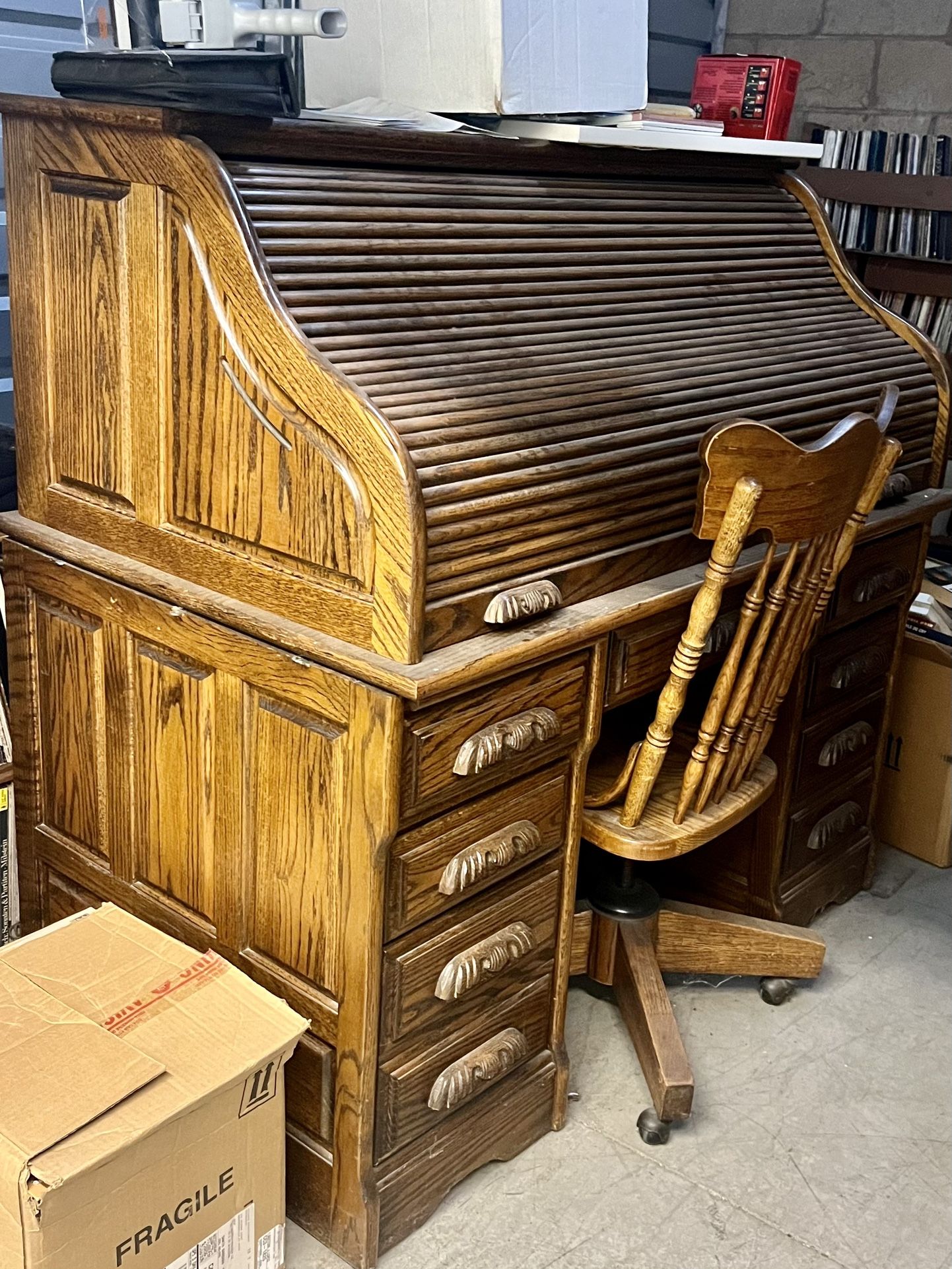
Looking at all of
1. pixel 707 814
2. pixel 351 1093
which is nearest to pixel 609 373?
pixel 707 814

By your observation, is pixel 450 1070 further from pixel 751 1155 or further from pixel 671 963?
pixel 671 963

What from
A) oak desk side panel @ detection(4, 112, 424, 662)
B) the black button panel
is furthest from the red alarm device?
oak desk side panel @ detection(4, 112, 424, 662)

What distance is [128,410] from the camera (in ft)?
5.81

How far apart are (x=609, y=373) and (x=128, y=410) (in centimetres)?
68

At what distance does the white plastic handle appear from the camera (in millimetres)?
1568

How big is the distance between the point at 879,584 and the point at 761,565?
719 mm

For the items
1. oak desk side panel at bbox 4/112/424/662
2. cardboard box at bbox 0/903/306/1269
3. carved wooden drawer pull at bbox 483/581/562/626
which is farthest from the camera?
carved wooden drawer pull at bbox 483/581/562/626

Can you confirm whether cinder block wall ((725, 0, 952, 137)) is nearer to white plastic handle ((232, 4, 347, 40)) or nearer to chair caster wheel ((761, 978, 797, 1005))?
chair caster wheel ((761, 978, 797, 1005))

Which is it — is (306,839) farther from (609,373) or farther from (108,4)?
(108,4)

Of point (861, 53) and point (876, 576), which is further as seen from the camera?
point (861, 53)

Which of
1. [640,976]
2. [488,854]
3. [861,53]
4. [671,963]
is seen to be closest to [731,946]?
[671,963]

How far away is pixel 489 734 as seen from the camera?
1.67 m

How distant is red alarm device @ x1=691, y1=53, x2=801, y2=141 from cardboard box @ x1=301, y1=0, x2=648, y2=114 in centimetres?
56

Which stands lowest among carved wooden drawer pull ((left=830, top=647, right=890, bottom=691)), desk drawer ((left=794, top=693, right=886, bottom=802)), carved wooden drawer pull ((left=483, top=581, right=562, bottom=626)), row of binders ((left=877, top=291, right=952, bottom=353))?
desk drawer ((left=794, top=693, right=886, bottom=802))
